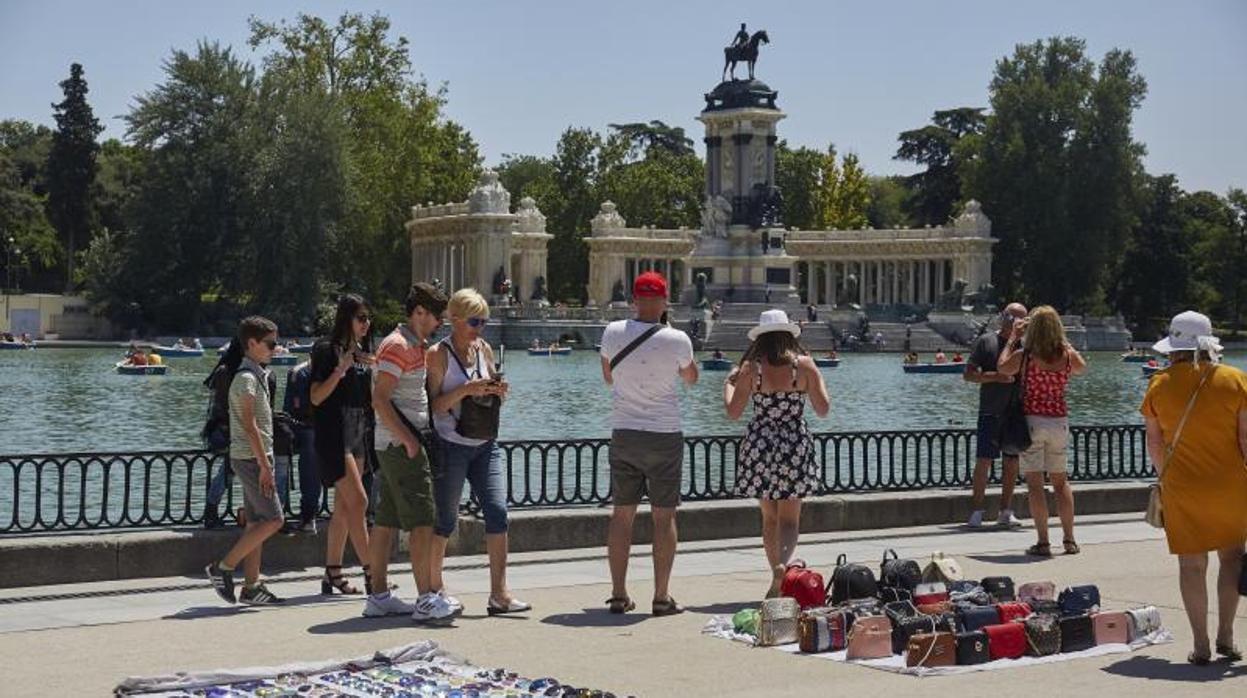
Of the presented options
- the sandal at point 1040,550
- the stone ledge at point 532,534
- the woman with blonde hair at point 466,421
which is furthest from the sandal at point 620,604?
the sandal at point 1040,550

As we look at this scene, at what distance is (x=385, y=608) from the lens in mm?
11719

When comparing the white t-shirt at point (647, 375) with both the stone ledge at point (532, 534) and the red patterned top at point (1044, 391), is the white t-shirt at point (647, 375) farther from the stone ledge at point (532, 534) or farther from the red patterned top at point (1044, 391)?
the red patterned top at point (1044, 391)

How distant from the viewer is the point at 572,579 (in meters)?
13.6

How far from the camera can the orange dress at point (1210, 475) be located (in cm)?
1018

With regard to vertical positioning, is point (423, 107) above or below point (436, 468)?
above

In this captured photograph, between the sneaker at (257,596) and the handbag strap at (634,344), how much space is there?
8.55 ft

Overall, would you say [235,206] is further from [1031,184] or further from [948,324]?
[1031,184]

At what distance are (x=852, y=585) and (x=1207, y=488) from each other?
2.24 metres

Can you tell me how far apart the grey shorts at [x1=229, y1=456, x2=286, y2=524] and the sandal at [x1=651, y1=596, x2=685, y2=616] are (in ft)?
7.93

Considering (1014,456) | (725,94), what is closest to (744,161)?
(725,94)

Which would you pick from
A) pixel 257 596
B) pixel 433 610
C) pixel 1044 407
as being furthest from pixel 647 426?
pixel 1044 407

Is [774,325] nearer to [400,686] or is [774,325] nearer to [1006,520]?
[400,686]

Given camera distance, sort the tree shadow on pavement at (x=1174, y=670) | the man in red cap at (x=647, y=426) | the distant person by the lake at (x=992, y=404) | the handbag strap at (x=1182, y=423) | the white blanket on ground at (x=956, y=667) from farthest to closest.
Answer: the distant person by the lake at (x=992, y=404)
the man in red cap at (x=647, y=426)
the handbag strap at (x=1182, y=423)
the white blanket on ground at (x=956, y=667)
the tree shadow on pavement at (x=1174, y=670)

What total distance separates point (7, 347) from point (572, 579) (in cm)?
7819
